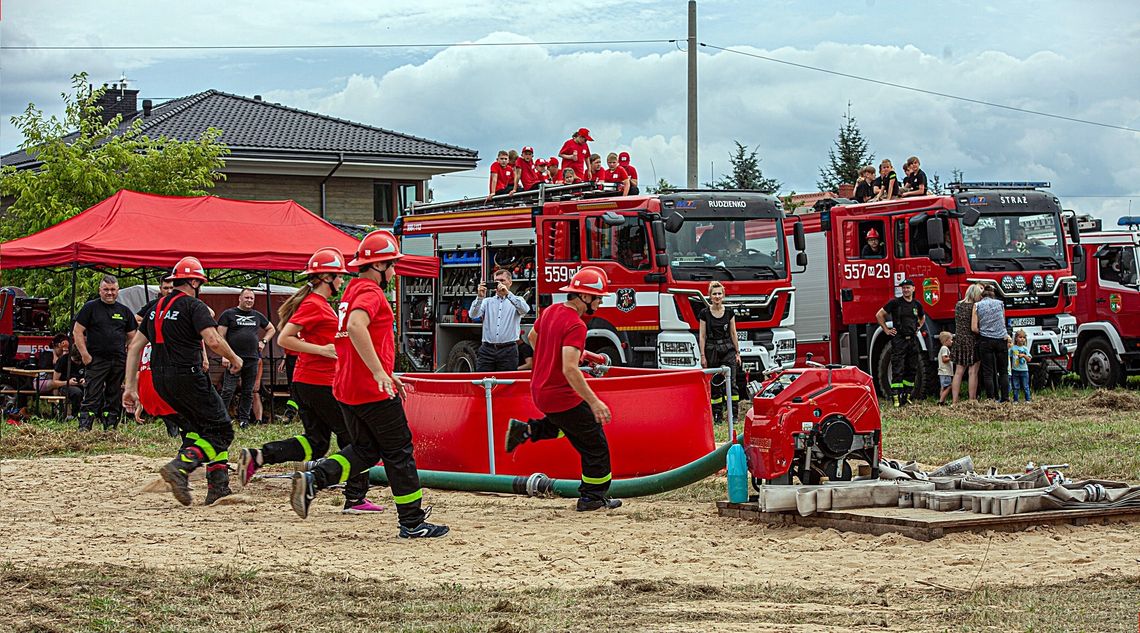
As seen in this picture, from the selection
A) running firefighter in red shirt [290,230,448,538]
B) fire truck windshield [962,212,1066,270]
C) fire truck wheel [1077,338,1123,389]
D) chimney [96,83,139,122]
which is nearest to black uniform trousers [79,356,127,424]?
running firefighter in red shirt [290,230,448,538]

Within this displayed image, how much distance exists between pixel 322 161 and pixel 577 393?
29.0 m

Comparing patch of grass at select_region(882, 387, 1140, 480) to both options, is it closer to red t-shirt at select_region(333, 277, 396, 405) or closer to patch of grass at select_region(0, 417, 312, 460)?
red t-shirt at select_region(333, 277, 396, 405)

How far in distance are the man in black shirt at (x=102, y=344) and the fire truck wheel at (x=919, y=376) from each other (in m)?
10.6

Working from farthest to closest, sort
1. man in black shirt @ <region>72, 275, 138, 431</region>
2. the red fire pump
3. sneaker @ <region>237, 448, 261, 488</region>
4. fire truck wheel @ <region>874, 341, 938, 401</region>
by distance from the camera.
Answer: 1. fire truck wheel @ <region>874, 341, 938, 401</region>
2. man in black shirt @ <region>72, 275, 138, 431</region>
3. sneaker @ <region>237, 448, 261, 488</region>
4. the red fire pump

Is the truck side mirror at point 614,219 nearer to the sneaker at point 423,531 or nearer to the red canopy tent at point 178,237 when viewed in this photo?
the red canopy tent at point 178,237

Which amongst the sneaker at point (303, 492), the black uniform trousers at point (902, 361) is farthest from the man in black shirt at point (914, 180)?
the sneaker at point (303, 492)

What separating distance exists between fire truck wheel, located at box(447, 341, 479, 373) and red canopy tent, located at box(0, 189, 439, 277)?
1.53 m

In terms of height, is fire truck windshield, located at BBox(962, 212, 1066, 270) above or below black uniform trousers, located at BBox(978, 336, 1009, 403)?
above

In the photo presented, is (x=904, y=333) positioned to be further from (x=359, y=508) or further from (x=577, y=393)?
(x=359, y=508)

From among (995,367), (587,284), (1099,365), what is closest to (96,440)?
(587,284)

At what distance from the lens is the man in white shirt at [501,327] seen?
18.2 metres

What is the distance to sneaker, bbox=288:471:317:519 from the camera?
29.7ft

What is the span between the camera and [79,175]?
26.4 metres

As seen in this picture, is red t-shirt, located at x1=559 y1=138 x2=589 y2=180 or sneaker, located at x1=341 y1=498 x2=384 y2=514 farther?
red t-shirt, located at x1=559 y1=138 x2=589 y2=180
